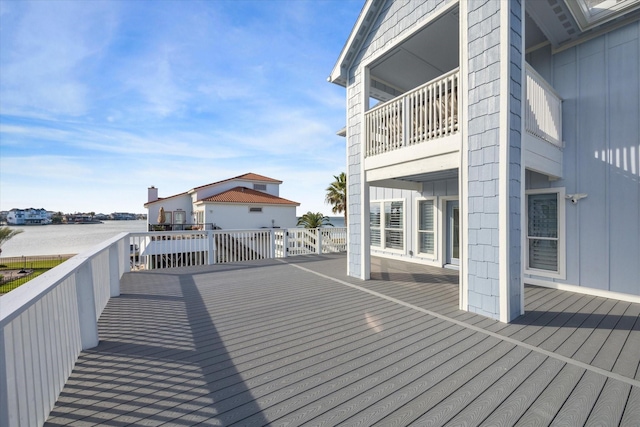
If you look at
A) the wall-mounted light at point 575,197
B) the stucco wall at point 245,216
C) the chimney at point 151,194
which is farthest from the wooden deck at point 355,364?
the chimney at point 151,194

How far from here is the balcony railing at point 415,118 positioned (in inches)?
169

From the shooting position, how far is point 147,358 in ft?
8.66

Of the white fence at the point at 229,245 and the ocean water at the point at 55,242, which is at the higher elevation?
the white fence at the point at 229,245

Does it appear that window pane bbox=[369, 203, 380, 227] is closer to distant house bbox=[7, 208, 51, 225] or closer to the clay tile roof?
the clay tile roof

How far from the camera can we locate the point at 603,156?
4.46m

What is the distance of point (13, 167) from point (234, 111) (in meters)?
29.1

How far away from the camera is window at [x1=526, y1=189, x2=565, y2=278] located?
4941 mm

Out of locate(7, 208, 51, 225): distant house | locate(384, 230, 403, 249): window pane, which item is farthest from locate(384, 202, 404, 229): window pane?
locate(7, 208, 51, 225): distant house

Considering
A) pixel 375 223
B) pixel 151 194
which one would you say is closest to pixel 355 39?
pixel 375 223

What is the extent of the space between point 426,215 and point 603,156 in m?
3.67

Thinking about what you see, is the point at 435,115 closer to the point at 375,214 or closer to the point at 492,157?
the point at 492,157

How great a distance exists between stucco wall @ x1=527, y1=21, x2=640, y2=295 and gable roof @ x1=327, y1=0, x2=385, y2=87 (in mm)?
A: 3731

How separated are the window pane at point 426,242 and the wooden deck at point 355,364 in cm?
298

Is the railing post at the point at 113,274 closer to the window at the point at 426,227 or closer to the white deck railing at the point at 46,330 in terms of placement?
the white deck railing at the point at 46,330
